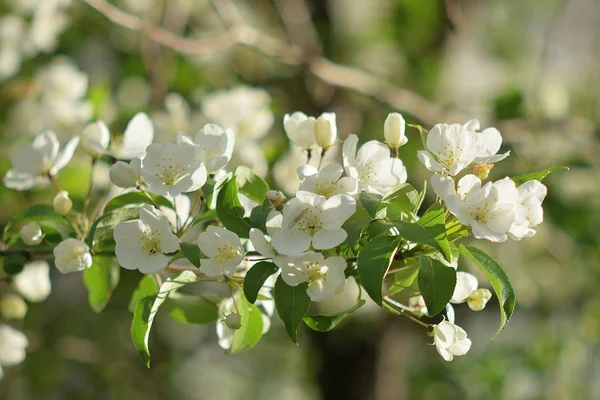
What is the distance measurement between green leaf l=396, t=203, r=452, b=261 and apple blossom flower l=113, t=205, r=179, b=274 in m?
0.32

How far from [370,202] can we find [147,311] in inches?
13.6

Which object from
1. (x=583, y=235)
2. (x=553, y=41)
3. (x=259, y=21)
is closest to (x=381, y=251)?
(x=583, y=235)

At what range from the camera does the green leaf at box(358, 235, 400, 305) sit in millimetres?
760

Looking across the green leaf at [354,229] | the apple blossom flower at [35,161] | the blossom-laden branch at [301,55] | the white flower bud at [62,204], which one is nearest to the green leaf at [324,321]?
the green leaf at [354,229]

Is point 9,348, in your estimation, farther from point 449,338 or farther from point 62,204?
point 449,338

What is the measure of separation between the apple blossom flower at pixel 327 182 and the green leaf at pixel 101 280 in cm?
44

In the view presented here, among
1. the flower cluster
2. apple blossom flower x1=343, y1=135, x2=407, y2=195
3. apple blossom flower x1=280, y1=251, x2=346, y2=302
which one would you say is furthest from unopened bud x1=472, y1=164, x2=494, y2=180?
apple blossom flower x1=280, y1=251, x2=346, y2=302

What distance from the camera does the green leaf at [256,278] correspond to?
83 cm

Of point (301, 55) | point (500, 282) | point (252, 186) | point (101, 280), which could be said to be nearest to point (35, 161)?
point (101, 280)

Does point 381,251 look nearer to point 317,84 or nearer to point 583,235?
point 583,235

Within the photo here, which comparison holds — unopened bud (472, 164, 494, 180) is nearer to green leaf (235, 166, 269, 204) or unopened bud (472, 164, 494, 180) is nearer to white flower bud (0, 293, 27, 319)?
green leaf (235, 166, 269, 204)

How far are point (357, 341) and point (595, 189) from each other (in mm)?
1368

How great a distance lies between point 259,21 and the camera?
3742mm

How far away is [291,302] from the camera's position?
2.77ft
